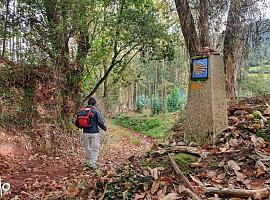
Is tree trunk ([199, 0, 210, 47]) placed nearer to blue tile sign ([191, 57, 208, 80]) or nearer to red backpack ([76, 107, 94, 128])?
blue tile sign ([191, 57, 208, 80])

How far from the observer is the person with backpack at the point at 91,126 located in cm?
798

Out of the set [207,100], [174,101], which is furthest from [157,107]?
[207,100]

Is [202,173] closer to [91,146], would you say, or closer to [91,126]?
[91,126]

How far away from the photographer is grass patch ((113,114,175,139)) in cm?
1917

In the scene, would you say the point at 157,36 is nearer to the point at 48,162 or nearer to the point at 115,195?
the point at 48,162

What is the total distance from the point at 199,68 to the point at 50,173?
13.9ft

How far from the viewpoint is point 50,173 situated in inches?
316

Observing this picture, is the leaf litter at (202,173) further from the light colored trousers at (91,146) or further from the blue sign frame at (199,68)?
the light colored trousers at (91,146)

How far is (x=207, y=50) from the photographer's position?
5.94m

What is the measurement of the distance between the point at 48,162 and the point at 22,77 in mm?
2874

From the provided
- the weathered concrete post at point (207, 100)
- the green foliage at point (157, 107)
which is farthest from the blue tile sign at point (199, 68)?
the green foliage at point (157, 107)

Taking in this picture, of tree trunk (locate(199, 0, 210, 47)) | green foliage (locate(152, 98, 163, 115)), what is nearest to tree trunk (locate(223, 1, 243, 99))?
tree trunk (locate(199, 0, 210, 47))

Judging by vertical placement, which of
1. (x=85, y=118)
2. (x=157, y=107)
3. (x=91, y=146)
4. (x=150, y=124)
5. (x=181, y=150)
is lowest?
(x=150, y=124)

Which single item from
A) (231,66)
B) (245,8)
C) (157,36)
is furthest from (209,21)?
(157,36)
